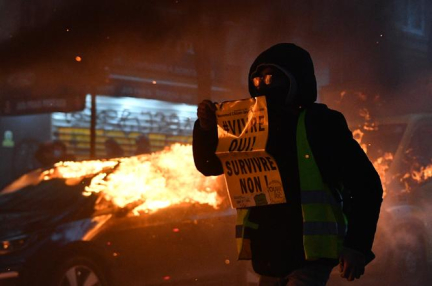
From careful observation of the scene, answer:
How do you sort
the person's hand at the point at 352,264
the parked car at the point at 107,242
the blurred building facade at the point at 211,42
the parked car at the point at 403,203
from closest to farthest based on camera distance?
1. the person's hand at the point at 352,264
2. the parked car at the point at 107,242
3. the parked car at the point at 403,203
4. the blurred building facade at the point at 211,42

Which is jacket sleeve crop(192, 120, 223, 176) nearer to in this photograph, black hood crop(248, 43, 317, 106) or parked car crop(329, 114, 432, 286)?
black hood crop(248, 43, 317, 106)

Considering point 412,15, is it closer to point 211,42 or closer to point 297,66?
point 211,42

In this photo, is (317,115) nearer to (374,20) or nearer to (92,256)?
(92,256)

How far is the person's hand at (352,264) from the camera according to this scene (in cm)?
327

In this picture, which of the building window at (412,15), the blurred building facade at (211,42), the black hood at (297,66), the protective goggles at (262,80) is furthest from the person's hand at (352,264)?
the building window at (412,15)

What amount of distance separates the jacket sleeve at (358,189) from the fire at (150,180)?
4412mm

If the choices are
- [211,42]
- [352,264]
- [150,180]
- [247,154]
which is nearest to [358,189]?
[352,264]

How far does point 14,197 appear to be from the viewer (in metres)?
8.25

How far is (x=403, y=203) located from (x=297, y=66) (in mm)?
5882

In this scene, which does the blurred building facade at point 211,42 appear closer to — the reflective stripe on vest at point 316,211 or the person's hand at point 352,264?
the reflective stripe on vest at point 316,211

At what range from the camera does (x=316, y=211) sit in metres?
3.37

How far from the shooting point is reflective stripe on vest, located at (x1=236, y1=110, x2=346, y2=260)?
3367 mm

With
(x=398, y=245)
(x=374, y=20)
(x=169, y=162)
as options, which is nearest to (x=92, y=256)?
(x=169, y=162)

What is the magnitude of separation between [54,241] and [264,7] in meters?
5.55
